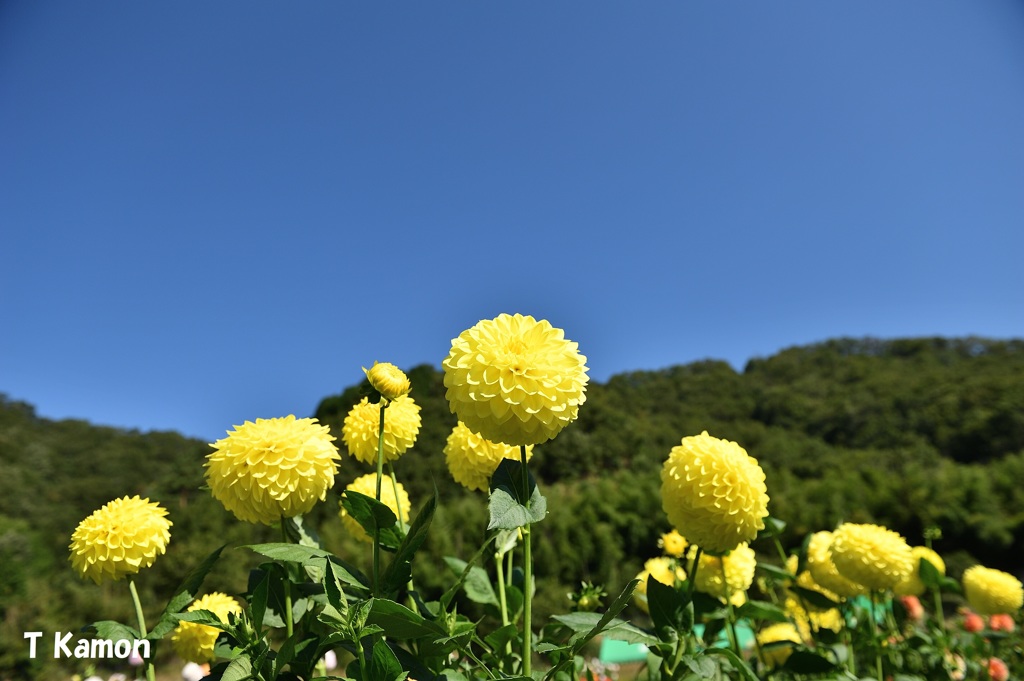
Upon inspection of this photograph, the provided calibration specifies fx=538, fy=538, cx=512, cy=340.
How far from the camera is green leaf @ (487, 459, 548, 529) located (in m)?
0.77

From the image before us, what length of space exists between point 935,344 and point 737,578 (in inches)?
1891

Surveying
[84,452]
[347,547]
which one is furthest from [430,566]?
[84,452]

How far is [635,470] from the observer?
21.6 m

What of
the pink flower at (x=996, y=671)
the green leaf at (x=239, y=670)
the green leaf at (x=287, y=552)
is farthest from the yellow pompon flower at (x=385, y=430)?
the pink flower at (x=996, y=671)

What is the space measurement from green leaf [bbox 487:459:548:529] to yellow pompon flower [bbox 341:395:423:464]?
470mm

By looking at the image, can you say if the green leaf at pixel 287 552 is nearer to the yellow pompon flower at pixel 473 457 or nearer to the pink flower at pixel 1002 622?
the yellow pompon flower at pixel 473 457

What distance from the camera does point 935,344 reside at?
39.2 meters

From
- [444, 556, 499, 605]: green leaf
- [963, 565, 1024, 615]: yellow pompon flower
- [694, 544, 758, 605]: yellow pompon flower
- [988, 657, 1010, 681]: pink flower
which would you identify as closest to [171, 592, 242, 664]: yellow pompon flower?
[444, 556, 499, 605]: green leaf

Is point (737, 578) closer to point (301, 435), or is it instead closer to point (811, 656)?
point (811, 656)

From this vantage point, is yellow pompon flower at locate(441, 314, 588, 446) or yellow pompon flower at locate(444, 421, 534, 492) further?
yellow pompon flower at locate(444, 421, 534, 492)

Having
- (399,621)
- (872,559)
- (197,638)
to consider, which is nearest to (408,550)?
(399,621)

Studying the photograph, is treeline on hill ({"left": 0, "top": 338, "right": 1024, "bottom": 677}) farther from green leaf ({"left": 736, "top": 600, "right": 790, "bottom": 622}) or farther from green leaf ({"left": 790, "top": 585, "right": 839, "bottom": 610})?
green leaf ({"left": 790, "top": 585, "right": 839, "bottom": 610})

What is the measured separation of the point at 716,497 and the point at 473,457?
59cm

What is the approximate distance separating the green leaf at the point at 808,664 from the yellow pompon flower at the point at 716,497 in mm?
301
